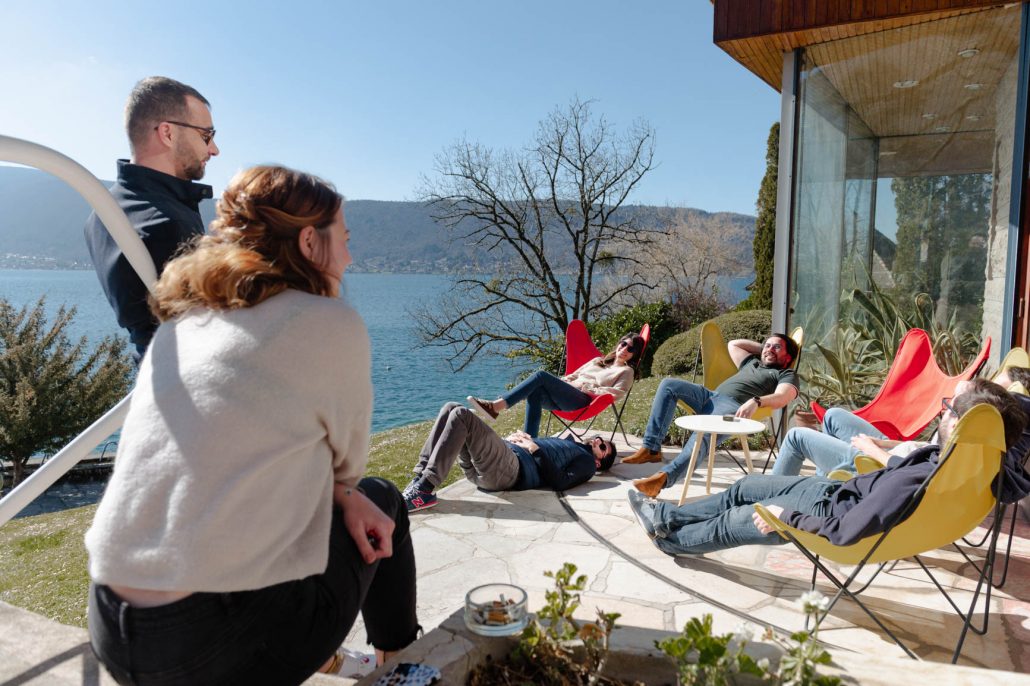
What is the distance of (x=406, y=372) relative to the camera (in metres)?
24.8

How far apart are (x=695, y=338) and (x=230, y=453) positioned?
Result: 35.0 feet

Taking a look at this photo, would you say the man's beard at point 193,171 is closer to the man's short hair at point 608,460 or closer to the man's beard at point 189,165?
the man's beard at point 189,165

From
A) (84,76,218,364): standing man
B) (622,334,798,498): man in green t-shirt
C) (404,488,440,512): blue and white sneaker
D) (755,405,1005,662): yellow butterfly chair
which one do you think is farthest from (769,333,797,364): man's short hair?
(84,76,218,364): standing man

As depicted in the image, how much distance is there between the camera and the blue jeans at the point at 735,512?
2635 millimetres

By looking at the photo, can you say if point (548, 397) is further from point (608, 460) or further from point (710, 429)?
point (710, 429)

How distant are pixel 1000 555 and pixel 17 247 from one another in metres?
48.0

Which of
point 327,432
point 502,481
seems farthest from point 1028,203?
point 327,432

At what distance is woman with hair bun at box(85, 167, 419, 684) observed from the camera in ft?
3.60

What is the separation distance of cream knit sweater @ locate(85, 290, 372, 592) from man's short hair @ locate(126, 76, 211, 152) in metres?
1.16

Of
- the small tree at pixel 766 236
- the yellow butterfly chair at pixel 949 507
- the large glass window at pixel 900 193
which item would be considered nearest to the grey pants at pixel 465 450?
the yellow butterfly chair at pixel 949 507

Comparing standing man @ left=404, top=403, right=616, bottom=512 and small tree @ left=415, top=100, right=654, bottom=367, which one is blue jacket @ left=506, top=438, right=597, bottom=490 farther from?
small tree @ left=415, top=100, right=654, bottom=367

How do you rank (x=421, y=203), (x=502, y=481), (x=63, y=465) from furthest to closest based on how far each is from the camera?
(x=421, y=203) → (x=502, y=481) → (x=63, y=465)

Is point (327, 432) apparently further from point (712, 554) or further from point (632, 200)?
point (632, 200)

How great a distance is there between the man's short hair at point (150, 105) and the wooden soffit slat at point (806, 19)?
163 inches
